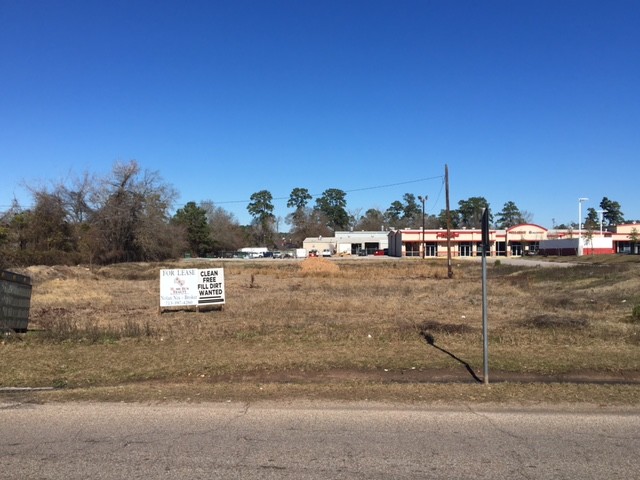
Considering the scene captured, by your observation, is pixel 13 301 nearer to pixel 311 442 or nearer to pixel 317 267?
pixel 311 442

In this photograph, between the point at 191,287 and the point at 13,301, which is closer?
the point at 13,301

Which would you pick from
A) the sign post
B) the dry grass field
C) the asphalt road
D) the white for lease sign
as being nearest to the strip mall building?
the white for lease sign

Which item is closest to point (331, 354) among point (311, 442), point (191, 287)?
point (311, 442)

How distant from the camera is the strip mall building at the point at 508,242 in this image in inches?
3755

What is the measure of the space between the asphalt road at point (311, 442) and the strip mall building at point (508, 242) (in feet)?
296

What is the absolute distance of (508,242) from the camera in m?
106

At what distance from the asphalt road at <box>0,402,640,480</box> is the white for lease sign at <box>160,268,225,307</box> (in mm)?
9895

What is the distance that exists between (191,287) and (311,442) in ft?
40.3

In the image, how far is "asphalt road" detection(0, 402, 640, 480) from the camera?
4.38 metres

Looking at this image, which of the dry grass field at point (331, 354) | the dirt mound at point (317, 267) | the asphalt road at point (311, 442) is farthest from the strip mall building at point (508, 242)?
the asphalt road at point (311, 442)

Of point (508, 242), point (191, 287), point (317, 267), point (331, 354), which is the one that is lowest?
point (331, 354)

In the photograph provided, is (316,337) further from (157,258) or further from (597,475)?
(157,258)

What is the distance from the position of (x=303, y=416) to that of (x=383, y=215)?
601ft

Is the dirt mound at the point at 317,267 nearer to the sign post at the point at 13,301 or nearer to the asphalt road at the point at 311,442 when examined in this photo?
the sign post at the point at 13,301
